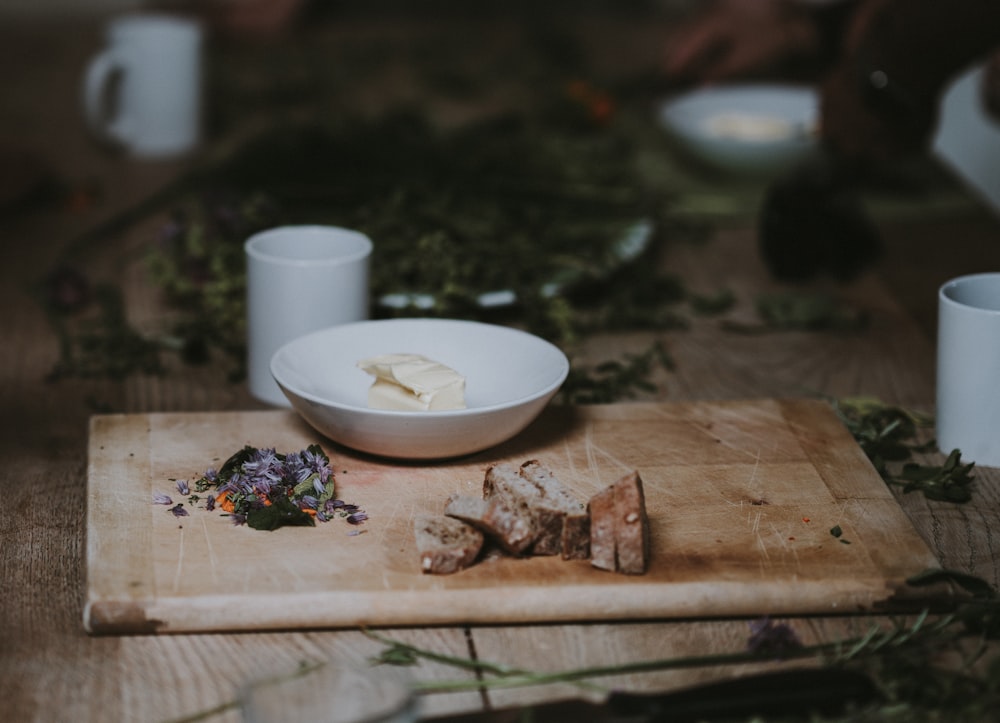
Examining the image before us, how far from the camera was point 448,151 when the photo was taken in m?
2.13

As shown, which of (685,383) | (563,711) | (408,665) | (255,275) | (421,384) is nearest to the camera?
(563,711)

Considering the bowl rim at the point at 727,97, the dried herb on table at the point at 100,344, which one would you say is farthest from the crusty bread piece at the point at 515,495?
the bowl rim at the point at 727,97

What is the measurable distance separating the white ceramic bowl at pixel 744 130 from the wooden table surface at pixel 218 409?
0.14 meters

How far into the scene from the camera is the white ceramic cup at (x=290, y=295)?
138 centimetres

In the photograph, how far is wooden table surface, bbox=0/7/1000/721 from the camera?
3.06ft

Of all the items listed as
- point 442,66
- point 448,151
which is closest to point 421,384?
point 448,151

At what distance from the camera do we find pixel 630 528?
991mm

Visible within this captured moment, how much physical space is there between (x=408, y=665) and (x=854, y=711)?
0.35 m

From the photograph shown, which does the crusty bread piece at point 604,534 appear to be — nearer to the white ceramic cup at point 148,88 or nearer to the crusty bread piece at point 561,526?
the crusty bread piece at point 561,526

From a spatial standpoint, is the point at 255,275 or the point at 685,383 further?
the point at 685,383

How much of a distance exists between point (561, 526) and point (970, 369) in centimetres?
52

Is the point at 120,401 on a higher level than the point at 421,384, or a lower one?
lower

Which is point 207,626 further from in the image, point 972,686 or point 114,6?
point 114,6

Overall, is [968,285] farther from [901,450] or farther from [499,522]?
[499,522]
